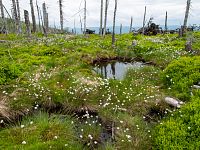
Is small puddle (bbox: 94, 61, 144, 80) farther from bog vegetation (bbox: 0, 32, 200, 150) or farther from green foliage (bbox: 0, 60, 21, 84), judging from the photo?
green foliage (bbox: 0, 60, 21, 84)

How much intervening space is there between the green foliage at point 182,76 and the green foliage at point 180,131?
2.28m

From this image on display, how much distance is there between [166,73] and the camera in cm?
1442

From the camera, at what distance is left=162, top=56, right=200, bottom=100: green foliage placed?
1252 centimetres

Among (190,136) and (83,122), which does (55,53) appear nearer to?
(83,122)

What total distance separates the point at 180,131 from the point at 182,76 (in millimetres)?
5589

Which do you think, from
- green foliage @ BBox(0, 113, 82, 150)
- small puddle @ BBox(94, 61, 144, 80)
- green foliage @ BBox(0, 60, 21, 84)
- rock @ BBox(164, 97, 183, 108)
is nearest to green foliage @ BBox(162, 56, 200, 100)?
rock @ BBox(164, 97, 183, 108)

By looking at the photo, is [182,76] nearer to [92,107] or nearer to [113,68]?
[92,107]

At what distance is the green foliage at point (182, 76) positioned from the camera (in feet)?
41.1

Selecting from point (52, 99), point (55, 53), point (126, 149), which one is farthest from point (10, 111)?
point (55, 53)

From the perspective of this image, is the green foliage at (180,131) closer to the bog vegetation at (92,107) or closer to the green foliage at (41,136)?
the bog vegetation at (92,107)

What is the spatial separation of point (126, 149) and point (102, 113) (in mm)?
2988

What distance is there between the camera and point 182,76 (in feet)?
44.5

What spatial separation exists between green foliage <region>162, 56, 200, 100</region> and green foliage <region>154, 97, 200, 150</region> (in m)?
2.28

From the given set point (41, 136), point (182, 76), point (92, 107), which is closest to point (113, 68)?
point (182, 76)
